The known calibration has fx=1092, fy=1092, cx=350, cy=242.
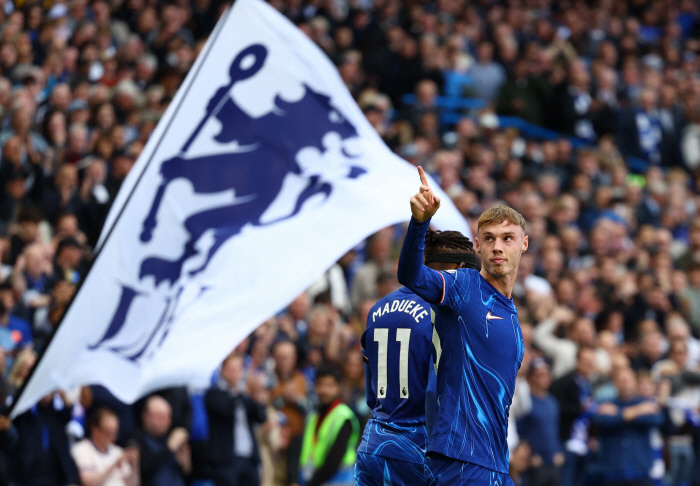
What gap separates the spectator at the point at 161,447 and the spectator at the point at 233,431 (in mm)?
270

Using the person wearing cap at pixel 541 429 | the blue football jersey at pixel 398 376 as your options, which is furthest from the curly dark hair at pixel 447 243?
the person wearing cap at pixel 541 429

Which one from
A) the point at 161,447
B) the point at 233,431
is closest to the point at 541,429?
the point at 233,431

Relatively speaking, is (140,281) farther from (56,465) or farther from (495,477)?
(495,477)

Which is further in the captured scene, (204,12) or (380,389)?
(204,12)

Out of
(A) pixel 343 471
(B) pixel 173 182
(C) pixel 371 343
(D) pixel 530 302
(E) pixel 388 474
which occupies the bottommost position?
(D) pixel 530 302

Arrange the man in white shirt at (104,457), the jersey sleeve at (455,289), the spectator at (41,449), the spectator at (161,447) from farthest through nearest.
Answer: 1. the spectator at (161,447)
2. the man in white shirt at (104,457)
3. the spectator at (41,449)
4. the jersey sleeve at (455,289)

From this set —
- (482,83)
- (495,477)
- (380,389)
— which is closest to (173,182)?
(380,389)

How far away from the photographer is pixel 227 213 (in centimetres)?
774

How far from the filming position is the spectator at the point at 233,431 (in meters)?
9.39

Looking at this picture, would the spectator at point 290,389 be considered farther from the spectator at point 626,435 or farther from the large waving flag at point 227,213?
the spectator at point 626,435

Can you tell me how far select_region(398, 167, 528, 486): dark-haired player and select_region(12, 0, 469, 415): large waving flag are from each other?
2.13 m

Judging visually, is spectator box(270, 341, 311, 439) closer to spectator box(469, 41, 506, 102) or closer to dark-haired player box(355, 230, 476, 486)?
dark-haired player box(355, 230, 476, 486)

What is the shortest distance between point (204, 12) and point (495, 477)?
1167 cm

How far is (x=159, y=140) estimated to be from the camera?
7.43 metres
